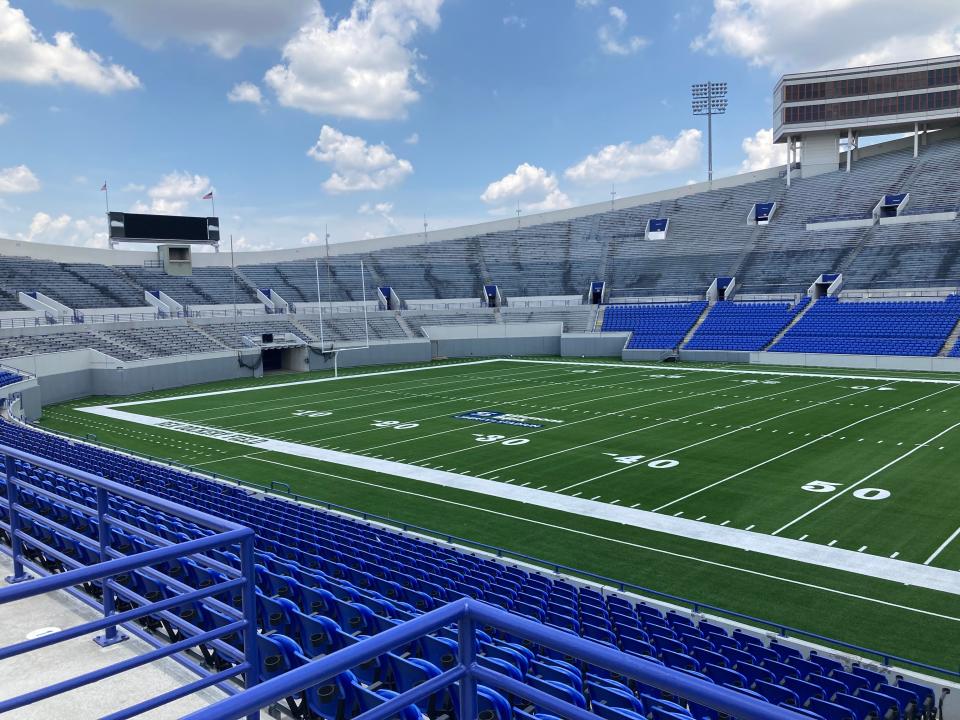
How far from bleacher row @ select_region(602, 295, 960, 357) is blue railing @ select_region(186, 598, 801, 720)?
48749 mm

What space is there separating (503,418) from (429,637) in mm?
23866

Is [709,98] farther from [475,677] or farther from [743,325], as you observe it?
[475,677]

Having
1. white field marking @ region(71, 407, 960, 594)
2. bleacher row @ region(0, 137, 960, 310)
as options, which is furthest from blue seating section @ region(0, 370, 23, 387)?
bleacher row @ region(0, 137, 960, 310)

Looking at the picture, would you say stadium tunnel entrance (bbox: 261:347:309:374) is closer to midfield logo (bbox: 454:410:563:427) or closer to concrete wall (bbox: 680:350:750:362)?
midfield logo (bbox: 454:410:563:427)

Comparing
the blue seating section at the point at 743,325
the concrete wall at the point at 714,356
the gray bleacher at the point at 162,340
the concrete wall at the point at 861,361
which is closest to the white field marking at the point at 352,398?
the gray bleacher at the point at 162,340

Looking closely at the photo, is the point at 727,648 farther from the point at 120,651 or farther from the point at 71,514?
the point at 71,514

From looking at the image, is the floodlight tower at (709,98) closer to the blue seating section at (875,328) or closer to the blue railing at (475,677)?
the blue seating section at (875,328)

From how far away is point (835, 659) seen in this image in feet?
32.6

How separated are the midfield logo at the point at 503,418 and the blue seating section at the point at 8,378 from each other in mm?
18979

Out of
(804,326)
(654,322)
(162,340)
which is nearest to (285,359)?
(162,340)

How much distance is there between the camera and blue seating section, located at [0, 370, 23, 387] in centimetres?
3149

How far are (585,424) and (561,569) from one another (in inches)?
590

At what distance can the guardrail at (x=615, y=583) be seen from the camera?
34.2ft

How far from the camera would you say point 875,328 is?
48.7 m
